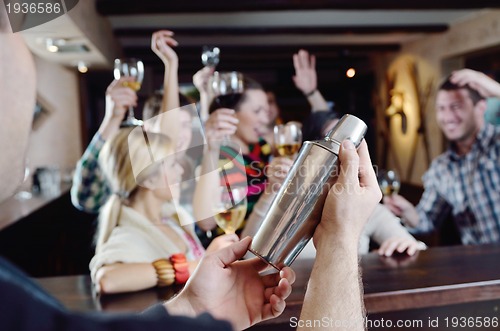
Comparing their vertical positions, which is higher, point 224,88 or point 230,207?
point 224,88

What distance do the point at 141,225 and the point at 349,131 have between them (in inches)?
27.7

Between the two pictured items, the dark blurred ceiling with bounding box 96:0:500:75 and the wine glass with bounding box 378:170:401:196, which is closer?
the wine glass with bounding box 378:170:401:196

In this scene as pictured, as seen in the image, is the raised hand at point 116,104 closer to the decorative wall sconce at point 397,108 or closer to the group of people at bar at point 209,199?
the group of people at bar at point 209,199

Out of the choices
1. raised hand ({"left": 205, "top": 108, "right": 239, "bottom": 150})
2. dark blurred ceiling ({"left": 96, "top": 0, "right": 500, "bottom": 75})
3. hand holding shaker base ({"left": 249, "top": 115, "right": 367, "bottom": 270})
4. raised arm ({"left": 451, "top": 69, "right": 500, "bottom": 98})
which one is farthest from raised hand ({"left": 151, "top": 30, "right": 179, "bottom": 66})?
dark blurred ceiling ({"left": 96, "top": 0, "right": 500, "bottom": 75})

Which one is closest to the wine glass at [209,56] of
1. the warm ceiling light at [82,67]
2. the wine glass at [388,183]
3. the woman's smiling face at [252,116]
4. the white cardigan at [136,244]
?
the woman's smiling face at [252,116]

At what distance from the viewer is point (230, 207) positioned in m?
0.95

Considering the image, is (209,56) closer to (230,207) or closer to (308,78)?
(308,78)

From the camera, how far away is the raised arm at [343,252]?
1.97 feet

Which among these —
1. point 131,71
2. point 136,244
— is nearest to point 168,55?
point 131,71

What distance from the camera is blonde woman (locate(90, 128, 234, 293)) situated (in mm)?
1037

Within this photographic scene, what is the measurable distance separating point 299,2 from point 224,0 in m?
0.56

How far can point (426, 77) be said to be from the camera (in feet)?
17.8

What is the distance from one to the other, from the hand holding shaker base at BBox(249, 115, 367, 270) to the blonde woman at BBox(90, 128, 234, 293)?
0.34 metres

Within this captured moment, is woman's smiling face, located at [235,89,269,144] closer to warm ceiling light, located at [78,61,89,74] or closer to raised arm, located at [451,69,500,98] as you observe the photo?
raised arm, located at [451,69,500,98]
